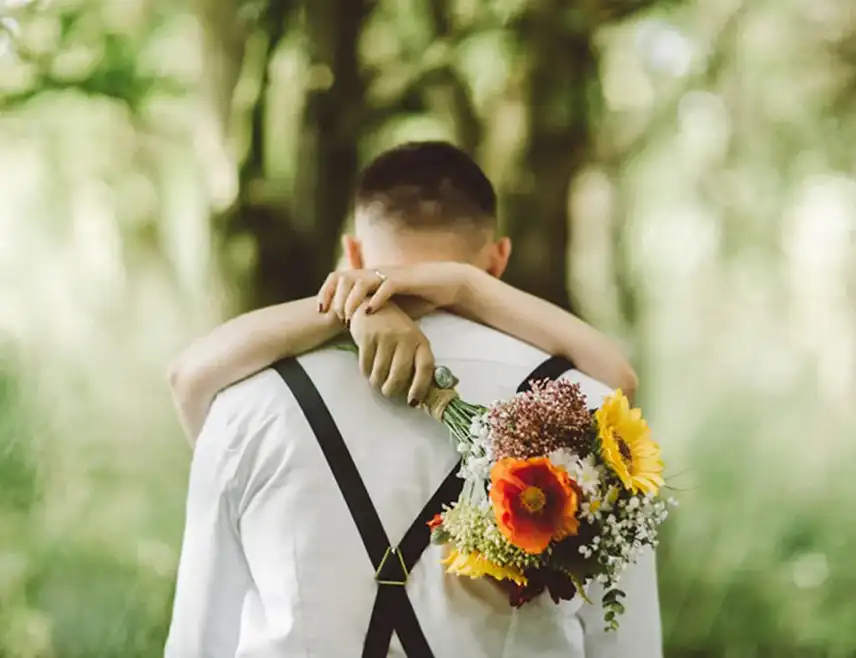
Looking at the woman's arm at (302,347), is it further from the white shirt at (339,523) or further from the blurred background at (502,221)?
the blurred background at (502,221)

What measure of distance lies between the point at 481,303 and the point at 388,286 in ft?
0.42

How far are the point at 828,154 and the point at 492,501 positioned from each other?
4.39 feet

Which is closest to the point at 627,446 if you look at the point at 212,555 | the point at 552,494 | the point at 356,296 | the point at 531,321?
the point at 552,494

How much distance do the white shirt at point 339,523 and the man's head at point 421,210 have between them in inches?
5.2

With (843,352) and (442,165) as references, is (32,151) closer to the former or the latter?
(442,165)

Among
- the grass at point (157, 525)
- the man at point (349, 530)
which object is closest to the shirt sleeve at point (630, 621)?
the man at point (349, 530)

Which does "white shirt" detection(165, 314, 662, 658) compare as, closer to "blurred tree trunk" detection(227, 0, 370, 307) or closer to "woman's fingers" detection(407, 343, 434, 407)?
"woman's fingers" detection(407, 343, 434, 407)

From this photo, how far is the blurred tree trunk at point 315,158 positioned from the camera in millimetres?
1926

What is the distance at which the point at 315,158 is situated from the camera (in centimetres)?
196

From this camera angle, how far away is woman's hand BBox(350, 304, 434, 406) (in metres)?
1.10

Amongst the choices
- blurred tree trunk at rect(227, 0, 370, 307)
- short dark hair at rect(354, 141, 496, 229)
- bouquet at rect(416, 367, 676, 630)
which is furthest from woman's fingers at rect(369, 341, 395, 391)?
blurred tree trunk at rect(227, 0, 370, 307)

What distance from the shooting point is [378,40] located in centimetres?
198

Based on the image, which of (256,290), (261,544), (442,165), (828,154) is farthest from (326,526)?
(828,154)

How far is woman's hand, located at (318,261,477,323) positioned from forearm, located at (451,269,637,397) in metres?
0.02
